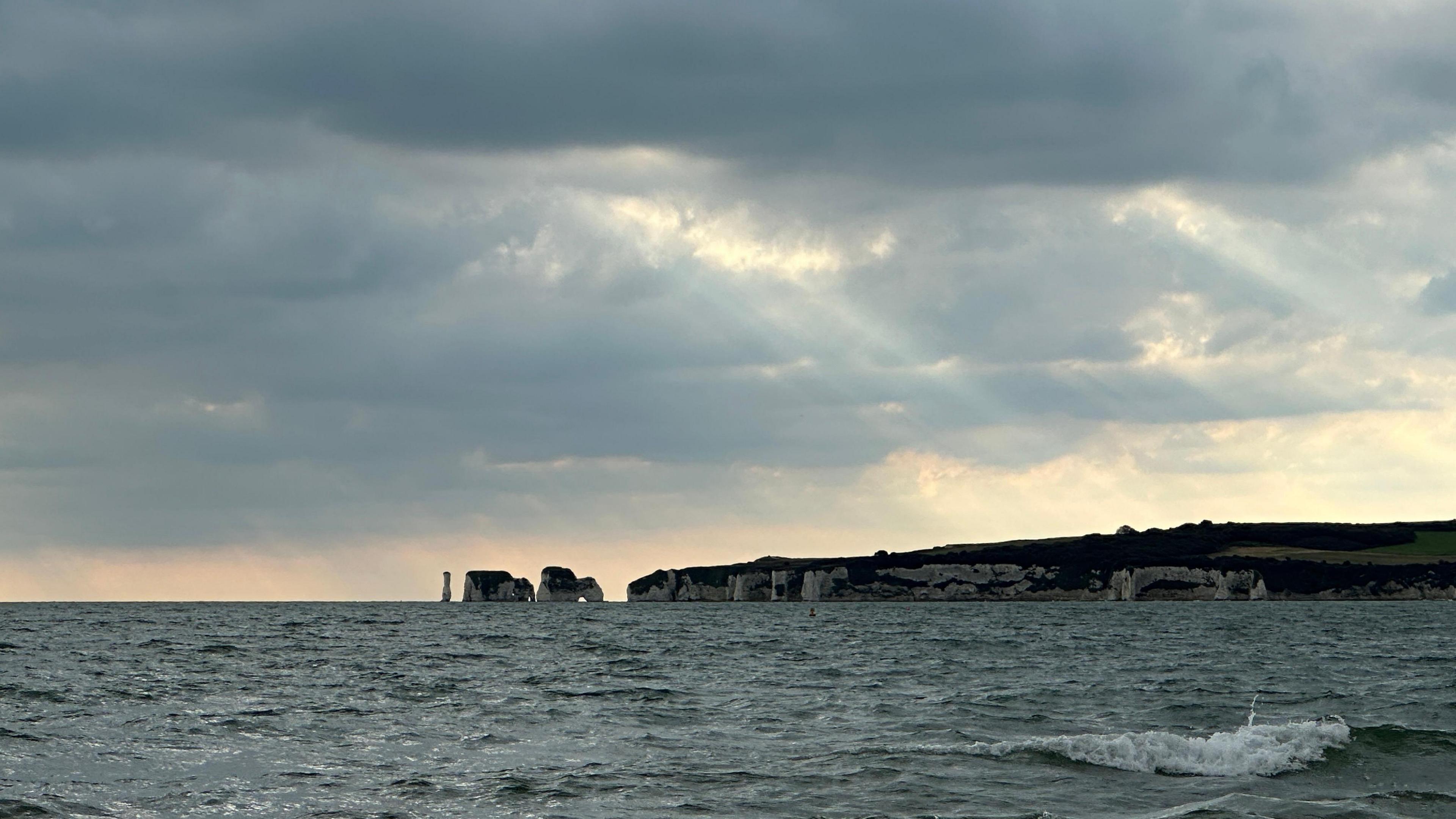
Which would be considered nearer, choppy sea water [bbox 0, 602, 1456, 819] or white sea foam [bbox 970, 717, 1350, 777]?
choppy sea water [bbox 0, 602, 1456, 819]

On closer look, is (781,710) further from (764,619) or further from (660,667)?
(764,619)

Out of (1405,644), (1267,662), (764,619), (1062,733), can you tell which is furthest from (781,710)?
(764,619)

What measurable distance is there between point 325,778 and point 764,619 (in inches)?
4643

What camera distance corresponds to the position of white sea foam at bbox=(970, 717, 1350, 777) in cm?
2847

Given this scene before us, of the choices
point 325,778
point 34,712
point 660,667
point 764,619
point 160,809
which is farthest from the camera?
point 764,619

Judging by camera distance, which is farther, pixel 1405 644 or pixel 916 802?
pixel 1405 644

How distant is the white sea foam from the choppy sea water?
0.09 meters

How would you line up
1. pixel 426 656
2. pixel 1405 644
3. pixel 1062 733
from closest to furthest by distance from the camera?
pixel 1062 733 < pixel 426 656 < pixel 1405 644

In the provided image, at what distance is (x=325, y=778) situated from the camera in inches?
1097

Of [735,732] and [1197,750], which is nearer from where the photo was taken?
[1197,750]

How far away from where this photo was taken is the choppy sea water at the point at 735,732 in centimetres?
2541

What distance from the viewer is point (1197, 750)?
96.5 feet

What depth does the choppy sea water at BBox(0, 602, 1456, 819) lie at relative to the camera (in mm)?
25406

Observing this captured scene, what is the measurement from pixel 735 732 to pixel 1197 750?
11.1m
